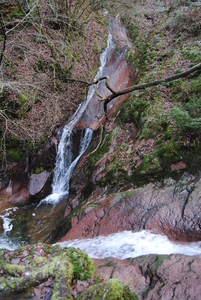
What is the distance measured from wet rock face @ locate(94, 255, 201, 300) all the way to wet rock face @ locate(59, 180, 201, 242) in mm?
915

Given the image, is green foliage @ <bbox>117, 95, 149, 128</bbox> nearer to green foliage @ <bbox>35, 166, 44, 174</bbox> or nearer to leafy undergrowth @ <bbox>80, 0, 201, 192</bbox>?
leafy undergrowth @ <bbox>80, 0, 201, 192</bbox>

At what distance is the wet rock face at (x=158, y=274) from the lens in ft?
9.49

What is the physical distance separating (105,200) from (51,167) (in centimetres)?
431

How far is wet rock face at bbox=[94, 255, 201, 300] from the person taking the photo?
2893 millimetres

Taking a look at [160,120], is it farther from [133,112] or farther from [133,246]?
[133,246]

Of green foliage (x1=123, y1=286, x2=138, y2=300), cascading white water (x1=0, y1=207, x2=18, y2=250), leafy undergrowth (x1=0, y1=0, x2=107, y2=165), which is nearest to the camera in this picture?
green foliage (x1=123, y1=286, x2=138, y2=300)

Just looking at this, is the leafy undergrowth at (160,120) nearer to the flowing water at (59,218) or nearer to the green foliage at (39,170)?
the flowing water at (59,218)

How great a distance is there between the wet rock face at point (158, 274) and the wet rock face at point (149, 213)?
0.91 m

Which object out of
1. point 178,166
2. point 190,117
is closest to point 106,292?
point 178,166

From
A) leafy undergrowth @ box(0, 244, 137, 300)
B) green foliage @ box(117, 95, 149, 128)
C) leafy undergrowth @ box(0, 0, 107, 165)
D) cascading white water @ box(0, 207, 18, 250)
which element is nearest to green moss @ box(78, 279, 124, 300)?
leafy undergrowth @ box(0, 244, 137, 300)

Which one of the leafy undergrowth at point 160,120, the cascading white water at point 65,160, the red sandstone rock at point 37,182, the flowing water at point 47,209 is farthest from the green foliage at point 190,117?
the red sandstone rock at point 37,182

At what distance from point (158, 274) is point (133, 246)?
1.07 m

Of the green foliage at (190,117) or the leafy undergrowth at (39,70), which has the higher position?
the leafy undergrowth at (39,70)

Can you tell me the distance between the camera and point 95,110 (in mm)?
10484
